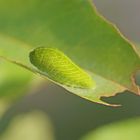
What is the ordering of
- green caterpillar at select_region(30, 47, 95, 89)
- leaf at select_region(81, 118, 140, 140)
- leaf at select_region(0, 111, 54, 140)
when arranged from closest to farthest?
green caterpillar at select_region(30, 47, 95, 89) → leaf at select_region(81, 118, 140, 140) → leaf at select_region(0, 111, 54, 140)

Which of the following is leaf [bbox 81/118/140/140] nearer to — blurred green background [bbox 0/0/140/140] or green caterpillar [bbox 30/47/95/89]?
blurred green background [bbox 0/0/140/140]

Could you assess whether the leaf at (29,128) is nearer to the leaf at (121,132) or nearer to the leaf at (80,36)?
the leaf at (121,132)

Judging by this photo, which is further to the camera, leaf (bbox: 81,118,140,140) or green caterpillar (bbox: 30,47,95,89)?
leaf (bbox: 81,118,140,140)

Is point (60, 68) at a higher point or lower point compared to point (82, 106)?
higher

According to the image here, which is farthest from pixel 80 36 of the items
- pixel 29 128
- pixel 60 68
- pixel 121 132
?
pixel 29 128

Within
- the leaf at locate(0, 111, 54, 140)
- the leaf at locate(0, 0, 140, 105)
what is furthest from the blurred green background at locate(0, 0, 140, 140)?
the leaf at locate(0, 0, 140, 105)

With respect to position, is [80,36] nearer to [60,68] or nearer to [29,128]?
[60,68]
